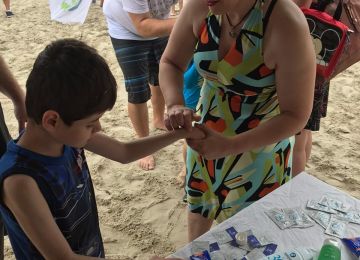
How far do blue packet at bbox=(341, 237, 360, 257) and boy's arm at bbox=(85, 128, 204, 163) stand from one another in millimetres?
573

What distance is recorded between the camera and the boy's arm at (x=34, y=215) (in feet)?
3.54

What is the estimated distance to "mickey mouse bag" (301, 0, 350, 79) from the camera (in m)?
1.92

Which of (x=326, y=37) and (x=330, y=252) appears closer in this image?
(x=330, y=252)

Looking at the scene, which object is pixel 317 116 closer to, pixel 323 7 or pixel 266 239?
pixel 323 7

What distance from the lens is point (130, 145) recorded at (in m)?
1.50

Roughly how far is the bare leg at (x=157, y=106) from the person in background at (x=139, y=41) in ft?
0.52

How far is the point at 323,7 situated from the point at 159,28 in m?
0.95

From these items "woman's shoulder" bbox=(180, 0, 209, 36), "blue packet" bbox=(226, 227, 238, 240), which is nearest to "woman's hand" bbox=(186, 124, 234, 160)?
"blue packet" bbox=(226, 227, 238, 240)

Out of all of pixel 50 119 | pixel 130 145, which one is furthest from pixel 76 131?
pixel 130 145

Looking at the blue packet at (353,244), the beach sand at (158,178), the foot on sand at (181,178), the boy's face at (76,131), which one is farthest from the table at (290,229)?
A: the foot on sand at (181,178)

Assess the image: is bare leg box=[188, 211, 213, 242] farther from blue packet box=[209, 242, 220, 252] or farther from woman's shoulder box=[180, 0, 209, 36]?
woman's shoulder box=[180, 0, 209, 36]

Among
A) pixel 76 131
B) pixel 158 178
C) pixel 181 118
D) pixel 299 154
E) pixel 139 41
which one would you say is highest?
pixel 76 131

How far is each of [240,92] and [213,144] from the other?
0.21m

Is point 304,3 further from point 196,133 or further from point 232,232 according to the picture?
point 232,232
